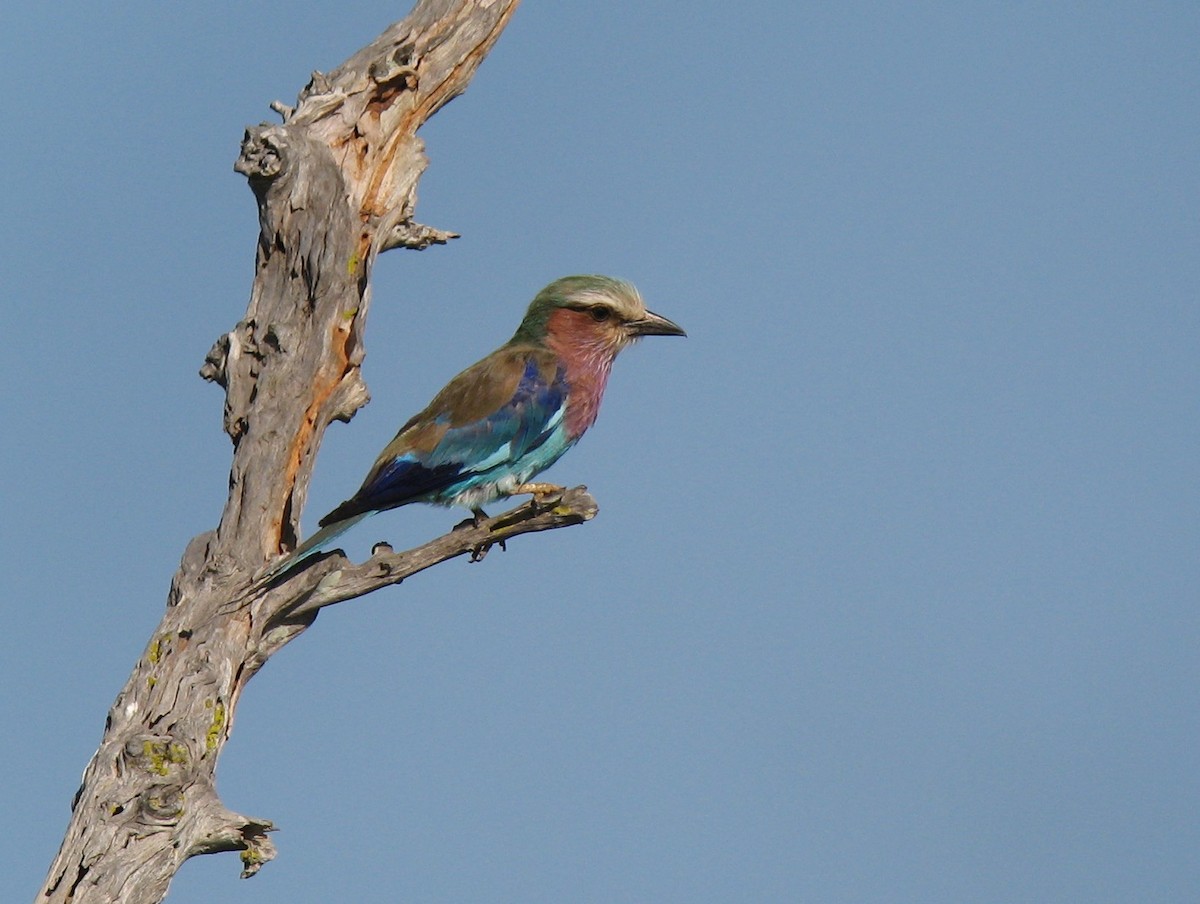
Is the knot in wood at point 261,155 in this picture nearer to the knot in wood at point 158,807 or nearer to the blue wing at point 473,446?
the blue wing at point 473,446

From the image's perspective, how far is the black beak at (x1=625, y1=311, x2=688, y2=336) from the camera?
8.24 meters

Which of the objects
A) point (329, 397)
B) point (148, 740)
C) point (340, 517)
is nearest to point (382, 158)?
point (329, 397)

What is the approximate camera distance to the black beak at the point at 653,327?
27.0 ft

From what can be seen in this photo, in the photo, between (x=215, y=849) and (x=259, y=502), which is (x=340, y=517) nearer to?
(x=259, y=502)

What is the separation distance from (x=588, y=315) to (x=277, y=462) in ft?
7.42

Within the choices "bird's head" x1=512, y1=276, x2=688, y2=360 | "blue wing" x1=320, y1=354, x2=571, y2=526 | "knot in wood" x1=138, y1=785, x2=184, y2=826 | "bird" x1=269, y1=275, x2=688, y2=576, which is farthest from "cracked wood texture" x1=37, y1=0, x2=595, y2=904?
"bird's head" x1=512, y1=276, x2=688, y2=360

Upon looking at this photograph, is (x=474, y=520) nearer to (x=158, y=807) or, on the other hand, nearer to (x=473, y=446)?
(x=473, y=446)

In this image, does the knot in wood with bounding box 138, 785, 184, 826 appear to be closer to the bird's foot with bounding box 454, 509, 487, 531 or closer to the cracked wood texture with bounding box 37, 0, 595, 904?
the cracked wood texture with bounding box 37, 0, 595, 904

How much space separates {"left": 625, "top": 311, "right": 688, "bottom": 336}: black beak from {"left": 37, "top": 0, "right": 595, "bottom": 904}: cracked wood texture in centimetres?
151

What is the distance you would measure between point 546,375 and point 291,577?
198cm

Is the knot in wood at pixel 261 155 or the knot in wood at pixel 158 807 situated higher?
the knot in wood at pixel 261 155

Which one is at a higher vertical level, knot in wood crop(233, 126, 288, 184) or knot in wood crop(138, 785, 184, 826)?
knot in wood crop(233, 126, 288, 184)

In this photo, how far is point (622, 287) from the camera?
26.9 feet

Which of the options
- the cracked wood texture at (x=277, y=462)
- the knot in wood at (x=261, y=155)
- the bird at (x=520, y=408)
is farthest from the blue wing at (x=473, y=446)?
the knot in wood at (x=261, y=155)
